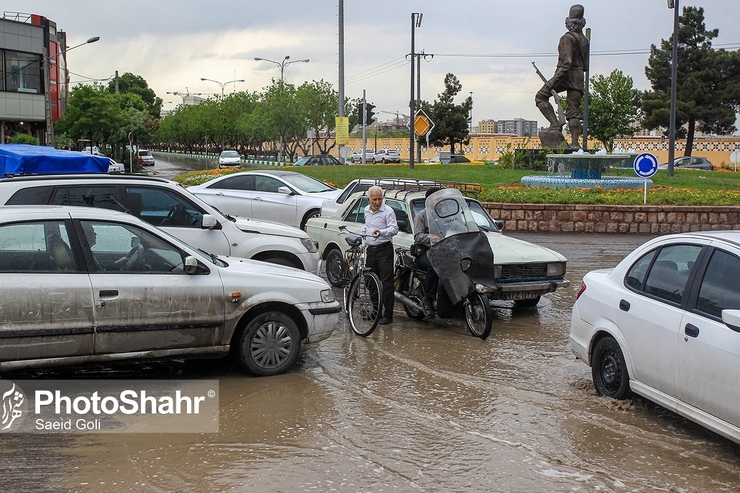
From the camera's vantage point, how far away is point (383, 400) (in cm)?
696

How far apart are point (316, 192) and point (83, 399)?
475 inches

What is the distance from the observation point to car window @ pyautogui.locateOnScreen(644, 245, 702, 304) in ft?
20.2

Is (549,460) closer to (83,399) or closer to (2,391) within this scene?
(83,399)

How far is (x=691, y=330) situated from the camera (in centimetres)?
576

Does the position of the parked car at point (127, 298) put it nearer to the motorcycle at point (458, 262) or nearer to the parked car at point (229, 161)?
the motorcycle at point (458, 262)

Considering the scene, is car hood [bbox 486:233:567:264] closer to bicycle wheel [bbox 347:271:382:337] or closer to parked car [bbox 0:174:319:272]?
bicycle wheel [bbox 347:271:382:337]

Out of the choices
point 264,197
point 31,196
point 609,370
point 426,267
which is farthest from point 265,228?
point 264,197

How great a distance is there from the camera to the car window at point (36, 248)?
660cm

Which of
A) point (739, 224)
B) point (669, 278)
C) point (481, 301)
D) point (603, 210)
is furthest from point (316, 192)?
point (669, 278)

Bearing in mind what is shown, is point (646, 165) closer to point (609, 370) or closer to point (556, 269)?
point (556, 269)

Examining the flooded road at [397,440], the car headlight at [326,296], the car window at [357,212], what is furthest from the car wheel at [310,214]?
the car headlight at [326,296]

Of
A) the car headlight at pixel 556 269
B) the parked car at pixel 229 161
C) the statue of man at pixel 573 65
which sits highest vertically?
the statue of man at pixel 573 65

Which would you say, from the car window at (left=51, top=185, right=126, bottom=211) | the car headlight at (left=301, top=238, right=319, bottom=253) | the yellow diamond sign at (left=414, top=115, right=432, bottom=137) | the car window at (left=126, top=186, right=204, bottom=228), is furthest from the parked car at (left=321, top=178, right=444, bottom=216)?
the yellow diamond sign at (left=414, top=115, right=432, bottom=137)

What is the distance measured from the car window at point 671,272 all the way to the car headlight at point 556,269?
3.95 meters
